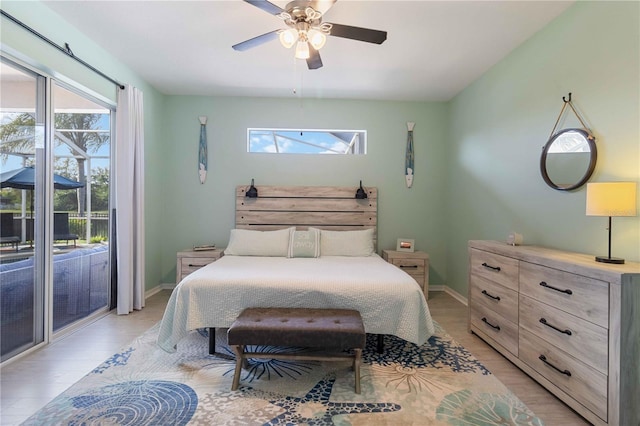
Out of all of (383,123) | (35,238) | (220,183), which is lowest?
(35,238)

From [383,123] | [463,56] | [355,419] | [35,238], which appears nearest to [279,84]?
[383,123]

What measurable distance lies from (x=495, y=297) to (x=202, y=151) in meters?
3.91

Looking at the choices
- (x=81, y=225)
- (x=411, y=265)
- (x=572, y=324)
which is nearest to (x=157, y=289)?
(x=81, y=225)

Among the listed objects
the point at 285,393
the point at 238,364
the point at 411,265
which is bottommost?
the point at 285,393

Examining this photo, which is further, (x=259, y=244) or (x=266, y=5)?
(x=259, y=244)

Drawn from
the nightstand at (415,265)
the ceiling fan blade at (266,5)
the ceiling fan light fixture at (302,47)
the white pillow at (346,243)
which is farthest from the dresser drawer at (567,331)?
the ceiling fan blade at (266,5)

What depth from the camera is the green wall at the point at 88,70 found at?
2152 mm

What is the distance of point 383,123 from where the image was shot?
433 cm

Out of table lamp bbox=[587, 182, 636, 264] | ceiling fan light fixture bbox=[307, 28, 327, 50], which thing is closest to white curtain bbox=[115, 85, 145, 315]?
ceiling fan light fixture bbox=[307, 28, 327, 50]

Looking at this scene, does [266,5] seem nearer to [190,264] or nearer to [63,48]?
[63,48]

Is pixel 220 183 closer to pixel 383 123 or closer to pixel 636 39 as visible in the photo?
pixel 383 123

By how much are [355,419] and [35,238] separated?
2.80 m

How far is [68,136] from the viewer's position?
2.81 metres

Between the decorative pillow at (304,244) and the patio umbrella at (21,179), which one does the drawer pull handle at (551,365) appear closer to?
the decorative pillow at (304,244)
